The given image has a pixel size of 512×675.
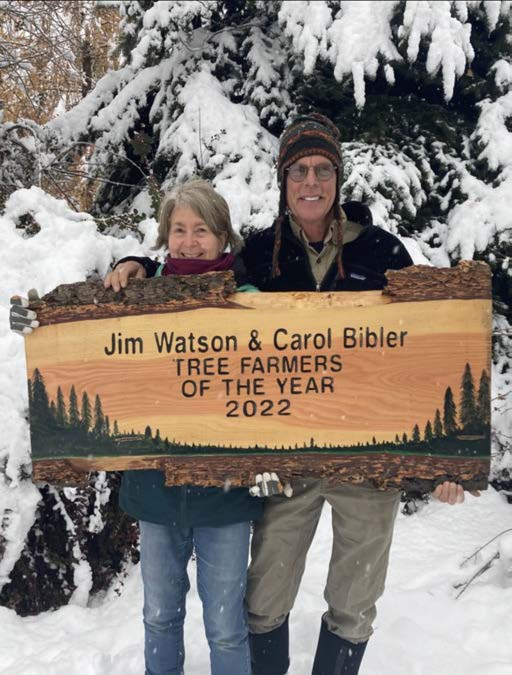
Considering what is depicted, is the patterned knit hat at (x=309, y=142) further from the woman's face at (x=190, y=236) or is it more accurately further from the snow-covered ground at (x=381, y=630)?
the snow-covered ground at (x=381, y=630)

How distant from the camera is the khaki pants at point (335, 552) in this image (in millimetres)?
2094

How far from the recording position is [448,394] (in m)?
1.91

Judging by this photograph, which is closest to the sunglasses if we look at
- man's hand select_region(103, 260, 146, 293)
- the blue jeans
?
man's hand select_region(103, 260, 146, 293)

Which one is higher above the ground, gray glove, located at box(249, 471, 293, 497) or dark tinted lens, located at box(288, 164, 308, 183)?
dark tinted lens, located at box(288, 164, 308, 183)

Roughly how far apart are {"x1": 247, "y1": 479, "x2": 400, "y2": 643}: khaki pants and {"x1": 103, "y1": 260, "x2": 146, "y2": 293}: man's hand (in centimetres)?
98

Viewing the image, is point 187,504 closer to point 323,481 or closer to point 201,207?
point 323,481

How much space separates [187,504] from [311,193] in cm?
116

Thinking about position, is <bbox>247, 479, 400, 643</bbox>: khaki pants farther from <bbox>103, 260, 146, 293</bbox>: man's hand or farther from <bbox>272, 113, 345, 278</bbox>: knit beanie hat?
<bbox>103, 260, 146, 293</bbox>: man's hand

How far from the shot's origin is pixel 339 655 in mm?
2203

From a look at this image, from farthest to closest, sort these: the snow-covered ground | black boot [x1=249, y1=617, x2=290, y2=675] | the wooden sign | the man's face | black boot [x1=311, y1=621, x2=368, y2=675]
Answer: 1. the snow-covered ground
2. black boot [x1=249, y1=617, x2=290, y2=675]
3. black boot [x1=311, y1=621, x2=368, y2=675]
4. the man's face
5. the wooden sign

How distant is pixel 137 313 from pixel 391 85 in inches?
123

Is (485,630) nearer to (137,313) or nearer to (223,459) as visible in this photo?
(223,459)

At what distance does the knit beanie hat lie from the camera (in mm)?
1998

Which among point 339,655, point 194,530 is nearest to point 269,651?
point 339,655
